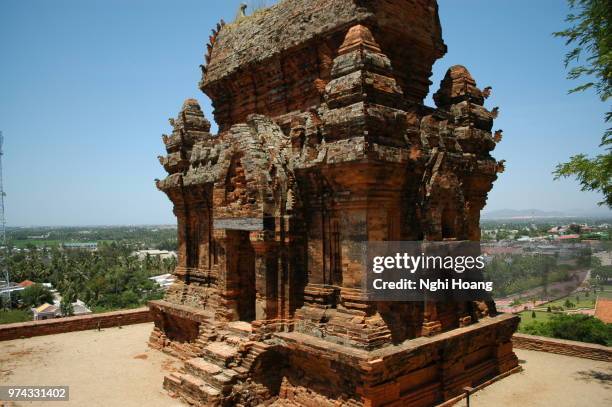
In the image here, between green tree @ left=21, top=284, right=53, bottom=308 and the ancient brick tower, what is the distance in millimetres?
43175

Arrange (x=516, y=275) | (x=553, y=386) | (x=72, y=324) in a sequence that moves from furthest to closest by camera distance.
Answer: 1. (x=516, y=275)
2. (x=72, y=324)
3. (x=553, y=386)

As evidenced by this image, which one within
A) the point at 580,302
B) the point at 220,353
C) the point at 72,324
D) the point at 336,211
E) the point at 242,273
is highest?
the point at 336,211

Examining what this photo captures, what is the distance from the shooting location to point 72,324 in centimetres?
1644

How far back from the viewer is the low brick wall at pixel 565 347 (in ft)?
41.1

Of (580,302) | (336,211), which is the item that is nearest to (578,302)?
(580,302)

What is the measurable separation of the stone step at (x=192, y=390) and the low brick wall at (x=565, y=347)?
9820 millimetres

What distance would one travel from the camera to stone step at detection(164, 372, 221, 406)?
8.84 metres

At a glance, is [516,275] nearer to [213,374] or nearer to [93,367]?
[93,367]

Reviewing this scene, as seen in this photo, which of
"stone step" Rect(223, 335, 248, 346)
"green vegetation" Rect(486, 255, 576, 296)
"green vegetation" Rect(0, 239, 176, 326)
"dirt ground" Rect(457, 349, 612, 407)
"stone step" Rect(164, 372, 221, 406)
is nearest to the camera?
"stone step" Rect(164, 372, 221, 406)

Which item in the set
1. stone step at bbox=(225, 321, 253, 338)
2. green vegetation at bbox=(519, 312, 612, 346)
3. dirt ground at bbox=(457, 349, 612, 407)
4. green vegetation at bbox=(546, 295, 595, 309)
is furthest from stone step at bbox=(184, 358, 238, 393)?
green vegetation at bbox=(546, 295, 595, 309)

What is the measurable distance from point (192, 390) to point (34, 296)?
157ft

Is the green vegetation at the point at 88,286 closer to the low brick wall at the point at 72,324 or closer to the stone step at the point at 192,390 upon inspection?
the low brick wall at the point at 72,324

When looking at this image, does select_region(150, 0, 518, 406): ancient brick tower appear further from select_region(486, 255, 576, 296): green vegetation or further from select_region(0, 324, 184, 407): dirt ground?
select_region(486, 255, 576, 296): green vegetation

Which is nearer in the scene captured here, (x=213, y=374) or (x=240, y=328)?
(x=213, y=374)
